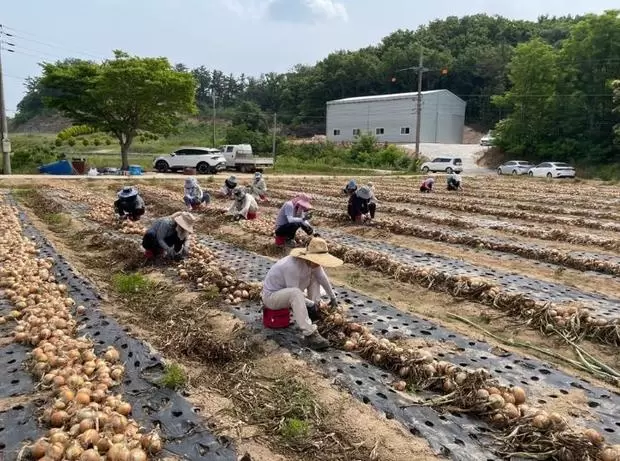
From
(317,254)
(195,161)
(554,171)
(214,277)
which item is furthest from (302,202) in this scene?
(554,171)

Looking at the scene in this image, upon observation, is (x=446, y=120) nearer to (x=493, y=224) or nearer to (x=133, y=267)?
(x=493, y=224)

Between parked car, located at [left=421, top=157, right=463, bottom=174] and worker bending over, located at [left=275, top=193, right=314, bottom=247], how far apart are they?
2751 cm

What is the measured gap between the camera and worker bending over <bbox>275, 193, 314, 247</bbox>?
8.76 meters

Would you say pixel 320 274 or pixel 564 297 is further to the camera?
pixel 564 297

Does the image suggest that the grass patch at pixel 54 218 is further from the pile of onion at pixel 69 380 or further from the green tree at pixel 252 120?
the green tree at pixel 252 120

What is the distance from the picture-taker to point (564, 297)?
20.5ft

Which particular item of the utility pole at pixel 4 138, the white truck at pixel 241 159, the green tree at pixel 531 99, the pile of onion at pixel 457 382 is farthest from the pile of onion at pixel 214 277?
the green tree at pixel 531 99

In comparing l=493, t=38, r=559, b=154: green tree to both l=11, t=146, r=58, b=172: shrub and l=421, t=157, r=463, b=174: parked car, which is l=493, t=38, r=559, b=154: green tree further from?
l=11, t=146, r=58, b=172: shrub

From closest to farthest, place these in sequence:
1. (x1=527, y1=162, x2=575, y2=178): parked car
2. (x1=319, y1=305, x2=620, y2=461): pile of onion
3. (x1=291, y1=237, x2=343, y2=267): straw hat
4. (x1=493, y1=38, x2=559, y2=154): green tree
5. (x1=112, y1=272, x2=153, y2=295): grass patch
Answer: (x1=319, y1=305, x2=620, y2=461): pile of onion → (x1=291, y1=237, x2=343, y2=267): straw hat → (x1=112, y1=272, x2=153, y2=295): grass patch → (x1=527, y1=162, x2=575, y2=178): parked car → (x1=493, y1=38, x2=559, y2=154): green tree

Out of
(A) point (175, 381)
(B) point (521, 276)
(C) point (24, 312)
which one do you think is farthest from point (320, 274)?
(B) point (521, 276)

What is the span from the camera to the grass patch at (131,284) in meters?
6.51

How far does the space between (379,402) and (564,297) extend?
360cm

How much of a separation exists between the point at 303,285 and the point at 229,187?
1043 cm

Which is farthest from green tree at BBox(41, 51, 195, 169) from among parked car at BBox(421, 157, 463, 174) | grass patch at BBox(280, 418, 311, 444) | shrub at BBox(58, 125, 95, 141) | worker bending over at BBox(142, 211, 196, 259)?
grass patch at BBox(280, 418, 311, 444)
